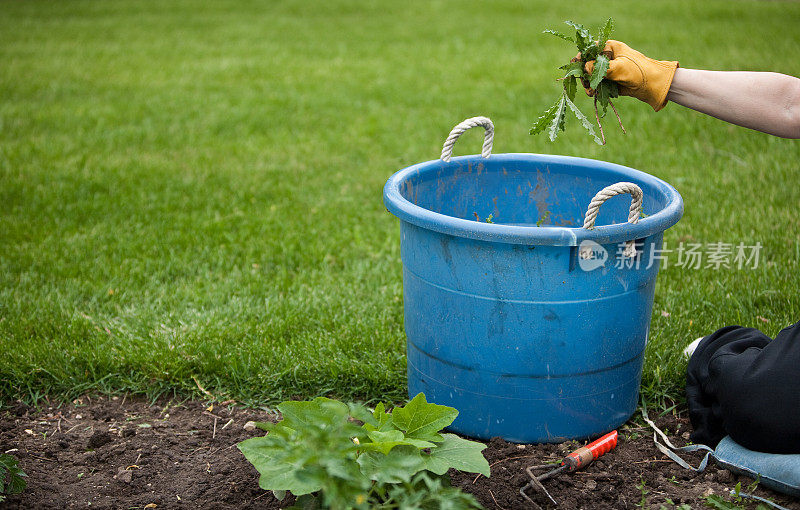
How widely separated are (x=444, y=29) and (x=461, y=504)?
7540 mm

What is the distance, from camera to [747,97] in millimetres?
2018

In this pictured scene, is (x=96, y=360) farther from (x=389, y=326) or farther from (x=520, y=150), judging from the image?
(x=520, y=150)

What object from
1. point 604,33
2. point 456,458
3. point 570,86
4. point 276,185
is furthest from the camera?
point 276,185

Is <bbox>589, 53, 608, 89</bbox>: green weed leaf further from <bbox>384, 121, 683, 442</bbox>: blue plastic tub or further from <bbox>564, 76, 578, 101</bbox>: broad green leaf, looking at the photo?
<bbox>384, 121, 683, 442</bbox>: blue plastic tub

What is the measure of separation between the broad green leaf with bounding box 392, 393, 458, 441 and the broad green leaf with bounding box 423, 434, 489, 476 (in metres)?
0.04

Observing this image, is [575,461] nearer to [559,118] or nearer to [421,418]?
[421,418]

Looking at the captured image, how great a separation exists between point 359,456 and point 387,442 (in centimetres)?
7

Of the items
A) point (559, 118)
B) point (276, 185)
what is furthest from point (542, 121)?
point (276, 185)

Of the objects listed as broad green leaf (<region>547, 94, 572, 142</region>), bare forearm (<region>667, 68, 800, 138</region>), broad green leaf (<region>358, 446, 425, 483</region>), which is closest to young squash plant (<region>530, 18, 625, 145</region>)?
broad green leaf (<region>547, 94, 572, 142</region>)

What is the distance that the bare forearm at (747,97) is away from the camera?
1985mm

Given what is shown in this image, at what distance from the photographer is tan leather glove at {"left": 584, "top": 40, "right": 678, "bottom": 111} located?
2068 millimetres

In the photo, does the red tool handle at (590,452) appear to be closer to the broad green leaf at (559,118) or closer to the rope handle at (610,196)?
the rope handle at (610,196)

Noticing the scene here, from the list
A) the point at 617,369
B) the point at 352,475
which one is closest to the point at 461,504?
the point at 352,475

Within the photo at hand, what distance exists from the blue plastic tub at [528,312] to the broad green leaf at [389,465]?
48 cm
